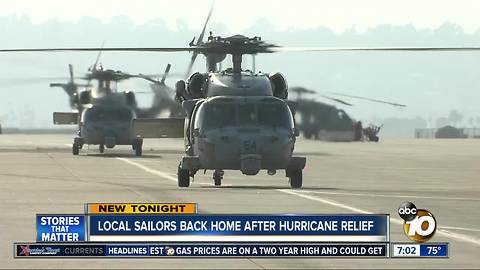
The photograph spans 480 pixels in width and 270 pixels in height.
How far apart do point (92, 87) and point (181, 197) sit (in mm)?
34493

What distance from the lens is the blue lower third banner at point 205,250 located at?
60.0 ft

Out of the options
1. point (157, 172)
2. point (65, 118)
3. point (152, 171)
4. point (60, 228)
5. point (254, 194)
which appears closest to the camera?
point (60, 228)

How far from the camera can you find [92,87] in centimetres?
6562

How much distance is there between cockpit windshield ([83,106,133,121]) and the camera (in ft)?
208

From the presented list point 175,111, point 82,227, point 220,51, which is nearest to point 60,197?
point 220,51

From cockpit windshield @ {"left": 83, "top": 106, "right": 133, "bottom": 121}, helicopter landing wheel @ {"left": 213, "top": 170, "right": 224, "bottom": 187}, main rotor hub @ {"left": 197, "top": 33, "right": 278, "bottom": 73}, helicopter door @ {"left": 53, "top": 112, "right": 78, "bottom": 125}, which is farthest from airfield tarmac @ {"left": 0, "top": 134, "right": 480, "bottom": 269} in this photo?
helicopter door @ {"left": 53, "top": 112, "right": 78, "bottom": 125}

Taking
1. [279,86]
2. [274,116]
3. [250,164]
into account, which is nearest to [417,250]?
[250,164]

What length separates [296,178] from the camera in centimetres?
3666

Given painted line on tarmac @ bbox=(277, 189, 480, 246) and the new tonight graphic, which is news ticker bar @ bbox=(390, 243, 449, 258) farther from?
painted line on tarmac @ bbox=(277, 189, 480, 246)

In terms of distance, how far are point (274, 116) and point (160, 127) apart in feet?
24.8

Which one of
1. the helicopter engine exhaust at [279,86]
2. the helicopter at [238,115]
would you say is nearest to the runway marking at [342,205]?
the helicopter at [238,115]

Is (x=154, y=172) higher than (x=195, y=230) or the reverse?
the reverse

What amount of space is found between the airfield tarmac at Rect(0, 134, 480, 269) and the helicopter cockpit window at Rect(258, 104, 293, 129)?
1.83 m

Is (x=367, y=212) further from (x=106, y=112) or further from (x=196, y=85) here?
(x=106, y=112)
